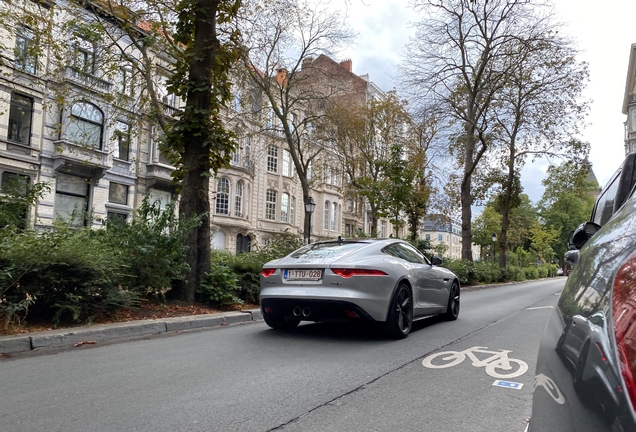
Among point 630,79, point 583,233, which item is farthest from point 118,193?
point 630,79

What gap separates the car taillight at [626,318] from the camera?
1.09 m

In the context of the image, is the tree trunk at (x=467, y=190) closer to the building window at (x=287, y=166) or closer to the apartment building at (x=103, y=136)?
the apartment building at (x=103, y=136)

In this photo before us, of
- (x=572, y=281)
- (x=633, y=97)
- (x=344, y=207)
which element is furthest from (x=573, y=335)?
(x=633, y=97)

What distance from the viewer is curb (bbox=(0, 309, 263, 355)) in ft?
18.3

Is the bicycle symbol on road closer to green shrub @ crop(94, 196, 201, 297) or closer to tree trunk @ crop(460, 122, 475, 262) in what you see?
green shrub @ crop(94, 196, 201, 297)

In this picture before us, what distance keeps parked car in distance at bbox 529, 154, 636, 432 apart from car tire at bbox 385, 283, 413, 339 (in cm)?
465

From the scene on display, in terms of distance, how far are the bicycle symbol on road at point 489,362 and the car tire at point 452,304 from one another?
109 inches

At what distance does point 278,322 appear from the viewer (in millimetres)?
7340

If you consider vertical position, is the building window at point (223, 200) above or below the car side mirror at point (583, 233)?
above

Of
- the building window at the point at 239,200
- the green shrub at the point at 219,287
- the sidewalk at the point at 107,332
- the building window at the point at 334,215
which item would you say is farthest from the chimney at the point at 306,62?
the building window at the point at 334,215

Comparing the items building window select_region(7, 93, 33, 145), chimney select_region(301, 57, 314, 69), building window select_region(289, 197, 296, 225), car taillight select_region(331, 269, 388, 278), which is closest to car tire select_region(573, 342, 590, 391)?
car taillight select_region(331, 269, 388, 278)

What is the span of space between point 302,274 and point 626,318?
548cm

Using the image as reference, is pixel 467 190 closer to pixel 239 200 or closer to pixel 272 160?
pixel 239 200

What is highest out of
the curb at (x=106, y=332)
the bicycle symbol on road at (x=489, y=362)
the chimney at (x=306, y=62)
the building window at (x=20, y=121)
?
the chimney at (x=306, y=62)
